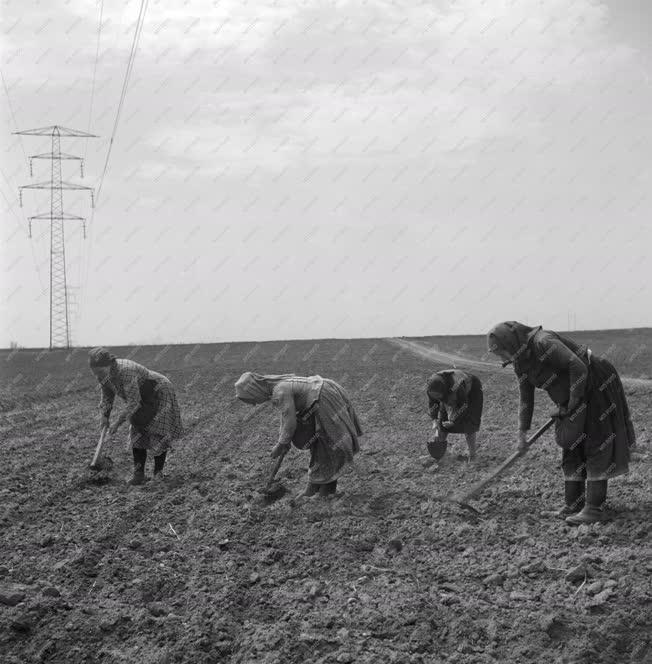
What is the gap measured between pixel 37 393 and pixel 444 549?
1728cm

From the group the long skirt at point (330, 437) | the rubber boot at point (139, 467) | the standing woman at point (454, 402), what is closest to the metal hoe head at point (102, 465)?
the rubber boot at point (139, 467)

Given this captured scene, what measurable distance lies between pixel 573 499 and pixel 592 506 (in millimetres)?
218

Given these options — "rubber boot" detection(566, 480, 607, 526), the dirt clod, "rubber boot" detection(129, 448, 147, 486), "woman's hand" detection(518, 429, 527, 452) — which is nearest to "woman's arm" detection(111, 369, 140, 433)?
"rubber boot" detection(129, 448, 147, 486)

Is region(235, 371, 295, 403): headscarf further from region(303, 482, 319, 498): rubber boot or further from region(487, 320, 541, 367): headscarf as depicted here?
region(487, 320, 541, 367): headscarf

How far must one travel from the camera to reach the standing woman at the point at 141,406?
24.6 feet

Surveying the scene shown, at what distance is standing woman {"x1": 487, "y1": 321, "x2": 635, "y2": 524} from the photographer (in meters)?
5.54

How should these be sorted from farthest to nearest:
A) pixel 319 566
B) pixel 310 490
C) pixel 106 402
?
pixel 106 402
pixel 310 490
pixel 319 566

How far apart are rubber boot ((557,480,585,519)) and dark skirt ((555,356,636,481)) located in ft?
0.73

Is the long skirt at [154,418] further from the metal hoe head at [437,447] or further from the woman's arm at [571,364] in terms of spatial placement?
the woman's arm at [571,364]

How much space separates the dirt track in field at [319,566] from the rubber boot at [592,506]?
0.13m

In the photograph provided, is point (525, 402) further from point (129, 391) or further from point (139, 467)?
point (139, 467)

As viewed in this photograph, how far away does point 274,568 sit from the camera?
5.37 meters

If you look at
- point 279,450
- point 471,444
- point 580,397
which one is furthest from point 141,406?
point 580,397

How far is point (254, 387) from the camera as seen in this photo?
6379 mm
